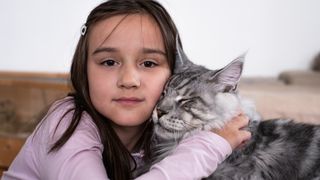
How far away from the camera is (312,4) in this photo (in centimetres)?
295

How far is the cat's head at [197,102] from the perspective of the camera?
102 centimetres

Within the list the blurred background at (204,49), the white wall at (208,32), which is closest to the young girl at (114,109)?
the blurred background at (204,49)

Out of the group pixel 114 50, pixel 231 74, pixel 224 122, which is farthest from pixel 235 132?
pixel 114 50

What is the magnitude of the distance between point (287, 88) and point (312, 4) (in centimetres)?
82

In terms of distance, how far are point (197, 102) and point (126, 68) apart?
21 centimetres

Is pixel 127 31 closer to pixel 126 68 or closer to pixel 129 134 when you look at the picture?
pixel 126 68

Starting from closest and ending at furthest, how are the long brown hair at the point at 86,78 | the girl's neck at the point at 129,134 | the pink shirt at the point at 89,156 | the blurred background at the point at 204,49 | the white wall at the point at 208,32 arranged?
the pink shirt at the point at 89,156, the long brown hair at the point at 86,78, the girl's neck at the point at 129,134, the blurred background at the point at 204,49, the white wall at the point at 208,32

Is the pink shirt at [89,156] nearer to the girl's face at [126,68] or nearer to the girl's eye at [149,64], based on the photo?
the girl's face at [126,68]

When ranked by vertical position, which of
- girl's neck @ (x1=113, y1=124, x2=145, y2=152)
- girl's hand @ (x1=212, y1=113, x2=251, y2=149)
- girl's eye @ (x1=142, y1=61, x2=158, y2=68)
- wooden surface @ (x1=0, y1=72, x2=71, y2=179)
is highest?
girl's eye @ (x1=142, y1=61, x2=158, y2=68)

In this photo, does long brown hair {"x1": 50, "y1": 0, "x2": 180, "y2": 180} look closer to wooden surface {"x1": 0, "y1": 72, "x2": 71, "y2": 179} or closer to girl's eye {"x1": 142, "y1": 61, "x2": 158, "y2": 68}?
girl's eye {"x1": 142, "y1": 61, "x2": 158, "y2": 68}

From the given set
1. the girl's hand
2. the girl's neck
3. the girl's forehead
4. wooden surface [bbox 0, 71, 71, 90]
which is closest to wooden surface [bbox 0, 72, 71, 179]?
wooden surface [bbox 0, 71, 71, 90]

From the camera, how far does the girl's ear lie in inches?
40.0

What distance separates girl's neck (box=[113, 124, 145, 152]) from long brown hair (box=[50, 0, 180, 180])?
0.19ft

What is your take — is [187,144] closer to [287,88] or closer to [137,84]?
[137,84]
